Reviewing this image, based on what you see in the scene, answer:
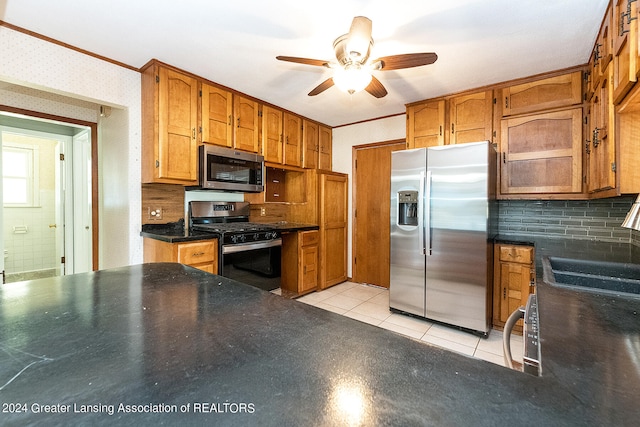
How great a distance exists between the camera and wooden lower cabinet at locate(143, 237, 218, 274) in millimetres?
2375

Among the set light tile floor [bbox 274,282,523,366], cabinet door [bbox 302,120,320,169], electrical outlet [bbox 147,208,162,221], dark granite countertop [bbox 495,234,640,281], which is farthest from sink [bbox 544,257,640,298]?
electrical outlet [bbox 147,208,162,221]

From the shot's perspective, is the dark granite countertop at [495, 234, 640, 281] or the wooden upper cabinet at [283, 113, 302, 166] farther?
the wooden upper cabinet at [283, 113, 302, 166]

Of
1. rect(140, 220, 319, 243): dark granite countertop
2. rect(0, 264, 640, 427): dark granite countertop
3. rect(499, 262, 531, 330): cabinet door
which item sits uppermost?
rect(140, 220, 319, 243): dark granite countertop

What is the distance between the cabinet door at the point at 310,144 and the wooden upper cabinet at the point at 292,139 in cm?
7

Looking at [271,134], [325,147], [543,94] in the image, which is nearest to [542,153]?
[543,94]

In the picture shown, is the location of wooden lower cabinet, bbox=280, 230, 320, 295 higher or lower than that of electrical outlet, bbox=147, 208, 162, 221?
lower

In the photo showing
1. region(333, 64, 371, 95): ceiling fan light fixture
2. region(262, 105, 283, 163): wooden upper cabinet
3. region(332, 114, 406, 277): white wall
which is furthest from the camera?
region(332, 114, 406, 277): white wall

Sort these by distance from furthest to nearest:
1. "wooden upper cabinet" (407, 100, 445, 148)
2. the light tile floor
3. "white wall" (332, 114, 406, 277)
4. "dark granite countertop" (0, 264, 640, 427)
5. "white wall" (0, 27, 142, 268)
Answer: "white wall" (332, 114, 406, 277), "wooden upper cabinet" (407, 100, 445, 148), the light tile floor, "white wall" (0, 27, 142, 268), "dark granite countertop" (0, 264, 640, 427)

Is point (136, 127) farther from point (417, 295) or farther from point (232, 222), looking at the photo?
point (417, 295)

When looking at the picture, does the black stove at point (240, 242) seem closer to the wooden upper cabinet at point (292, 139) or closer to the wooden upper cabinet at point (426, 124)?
the wooden upper cabinet at point (292, 139)

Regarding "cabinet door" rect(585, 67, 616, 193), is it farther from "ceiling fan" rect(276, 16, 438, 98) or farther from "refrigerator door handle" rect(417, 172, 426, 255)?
"refrigerator door handle" rect(417, 172, 426, 255)

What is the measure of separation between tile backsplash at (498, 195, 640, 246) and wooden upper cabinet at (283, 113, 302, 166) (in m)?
2.47

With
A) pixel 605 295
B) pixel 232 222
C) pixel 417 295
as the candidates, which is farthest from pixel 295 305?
pixel 232 222

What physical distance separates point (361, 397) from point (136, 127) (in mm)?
3001
